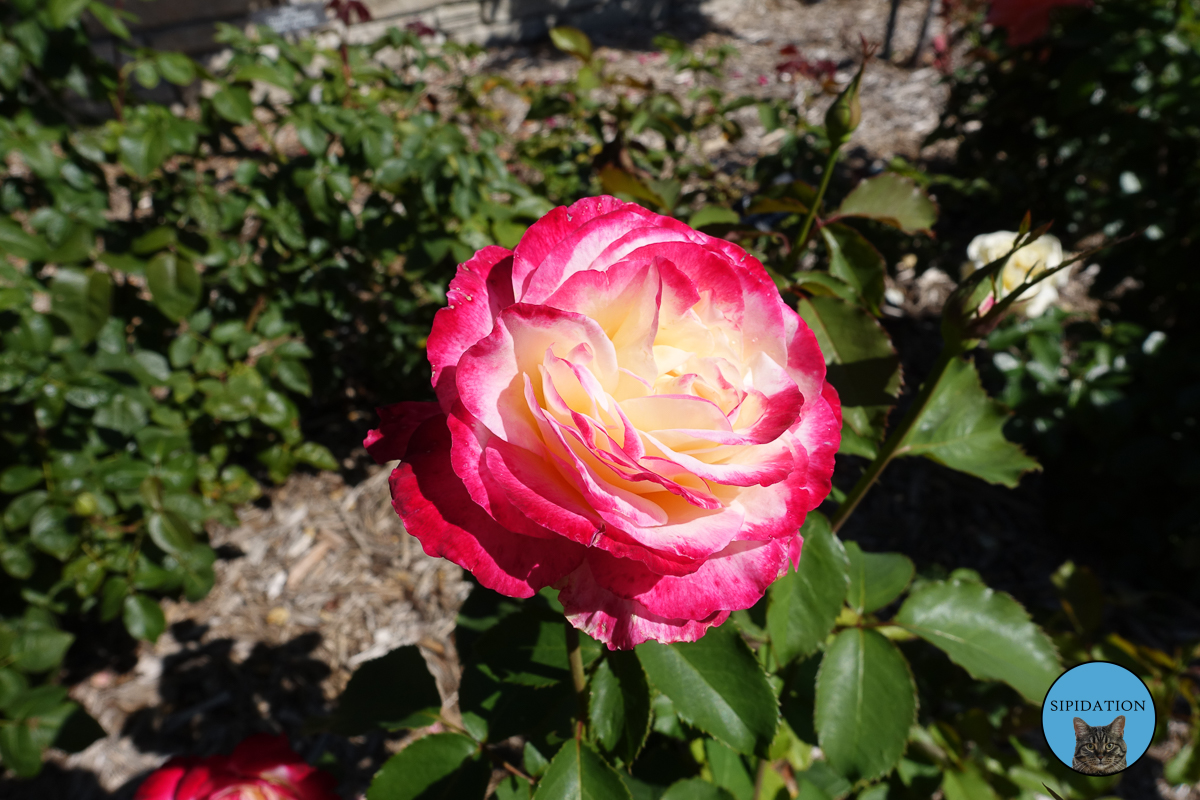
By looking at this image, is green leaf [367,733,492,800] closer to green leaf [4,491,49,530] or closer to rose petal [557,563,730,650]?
rose petal [557,563,730,650]

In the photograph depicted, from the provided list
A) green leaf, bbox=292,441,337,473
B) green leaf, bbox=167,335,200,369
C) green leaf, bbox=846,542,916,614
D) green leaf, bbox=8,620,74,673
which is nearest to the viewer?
green leaf, bbox=846,542,916,614

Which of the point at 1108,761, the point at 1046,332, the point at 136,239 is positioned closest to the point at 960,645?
the point at 1108,761

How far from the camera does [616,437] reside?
458 millimetres

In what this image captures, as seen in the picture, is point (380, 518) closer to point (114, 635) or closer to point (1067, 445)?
point (114, 635)

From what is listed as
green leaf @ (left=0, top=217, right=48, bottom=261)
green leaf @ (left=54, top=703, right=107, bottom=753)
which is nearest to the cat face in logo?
green leaf @ (left=54, top=703, right=107, bottom=753)

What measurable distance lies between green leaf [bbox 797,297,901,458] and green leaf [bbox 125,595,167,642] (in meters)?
1.49

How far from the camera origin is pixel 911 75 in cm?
409

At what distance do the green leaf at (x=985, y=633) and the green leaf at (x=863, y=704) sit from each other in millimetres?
73

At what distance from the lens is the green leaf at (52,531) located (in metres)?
1.39

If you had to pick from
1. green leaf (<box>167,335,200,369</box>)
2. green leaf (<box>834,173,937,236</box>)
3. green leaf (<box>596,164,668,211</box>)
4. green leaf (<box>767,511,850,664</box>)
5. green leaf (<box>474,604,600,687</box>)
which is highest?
green leaf (<box>596,164,668,211</box>)

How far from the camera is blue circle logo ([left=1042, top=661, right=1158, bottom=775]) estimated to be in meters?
0.53

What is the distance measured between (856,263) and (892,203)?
0.29 ft

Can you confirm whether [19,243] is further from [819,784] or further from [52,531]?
[819,784]

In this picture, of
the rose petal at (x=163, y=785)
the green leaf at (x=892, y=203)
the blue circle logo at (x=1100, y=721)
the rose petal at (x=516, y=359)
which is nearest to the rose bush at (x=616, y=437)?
the rose petal at (x=516, y=359)
